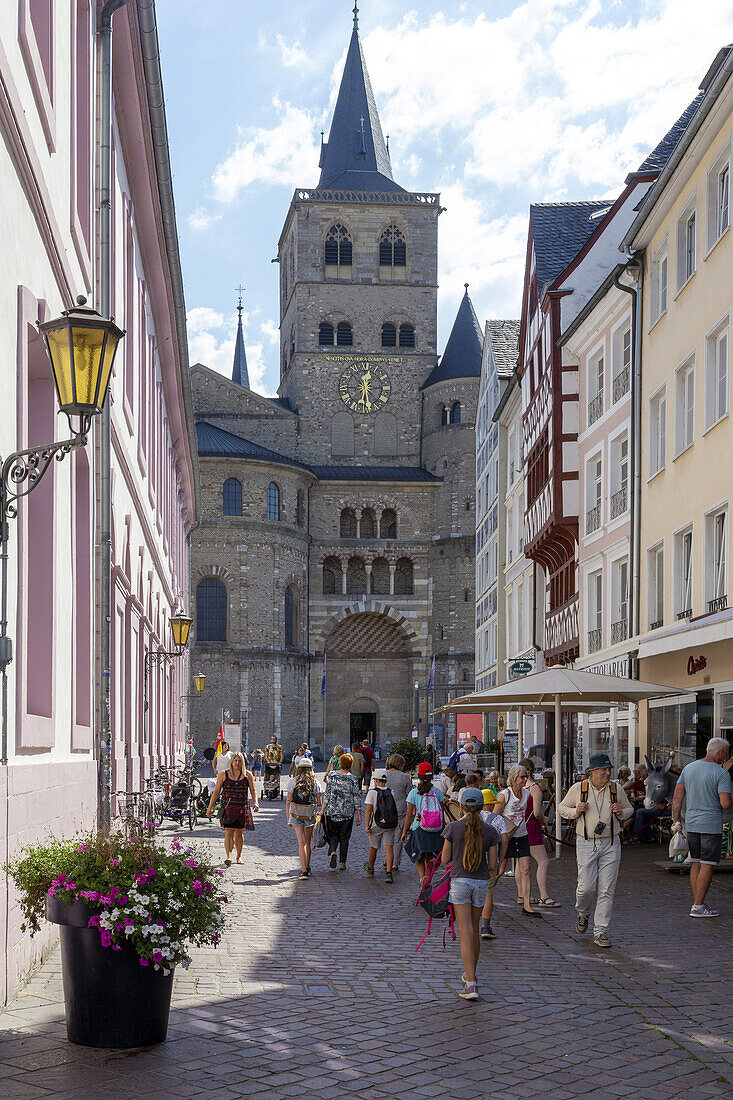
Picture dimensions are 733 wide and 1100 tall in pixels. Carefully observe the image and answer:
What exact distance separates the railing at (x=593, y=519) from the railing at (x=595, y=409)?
70.4 inches

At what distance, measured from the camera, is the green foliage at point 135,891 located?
21.7 ft

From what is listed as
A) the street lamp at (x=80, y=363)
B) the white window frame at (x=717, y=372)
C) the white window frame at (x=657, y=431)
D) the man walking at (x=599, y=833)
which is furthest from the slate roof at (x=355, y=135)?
the street lamp at (x=80, y=363)

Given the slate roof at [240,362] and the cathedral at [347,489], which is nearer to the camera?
the cathedral at [347,489]

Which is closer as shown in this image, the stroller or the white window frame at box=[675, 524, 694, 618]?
the white window frame at box=[675, 524, 694, 618]

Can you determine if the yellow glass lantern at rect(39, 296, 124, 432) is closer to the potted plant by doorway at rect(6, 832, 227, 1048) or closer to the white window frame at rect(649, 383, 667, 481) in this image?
the potted plant by doorway at rect(6, 832, 227, 1048)

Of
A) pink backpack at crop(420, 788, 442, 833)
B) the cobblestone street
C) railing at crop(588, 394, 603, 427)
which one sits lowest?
the cobblestone street

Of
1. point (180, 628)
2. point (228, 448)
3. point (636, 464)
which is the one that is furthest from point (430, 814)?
point (228, 448)

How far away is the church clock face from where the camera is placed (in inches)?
3014

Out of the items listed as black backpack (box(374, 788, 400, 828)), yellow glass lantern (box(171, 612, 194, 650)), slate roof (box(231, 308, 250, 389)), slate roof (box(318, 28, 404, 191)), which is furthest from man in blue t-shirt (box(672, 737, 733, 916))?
slate roof (box(231, 308, 250, 389))

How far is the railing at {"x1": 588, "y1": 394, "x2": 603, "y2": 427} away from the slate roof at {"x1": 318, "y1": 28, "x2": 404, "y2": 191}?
54.6 meters

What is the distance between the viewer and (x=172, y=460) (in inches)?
1259

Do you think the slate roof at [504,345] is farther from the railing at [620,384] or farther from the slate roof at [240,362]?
the slate roof at [240,362]

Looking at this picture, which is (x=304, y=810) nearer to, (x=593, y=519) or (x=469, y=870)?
(x=469, y=870)

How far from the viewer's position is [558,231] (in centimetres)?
3516
